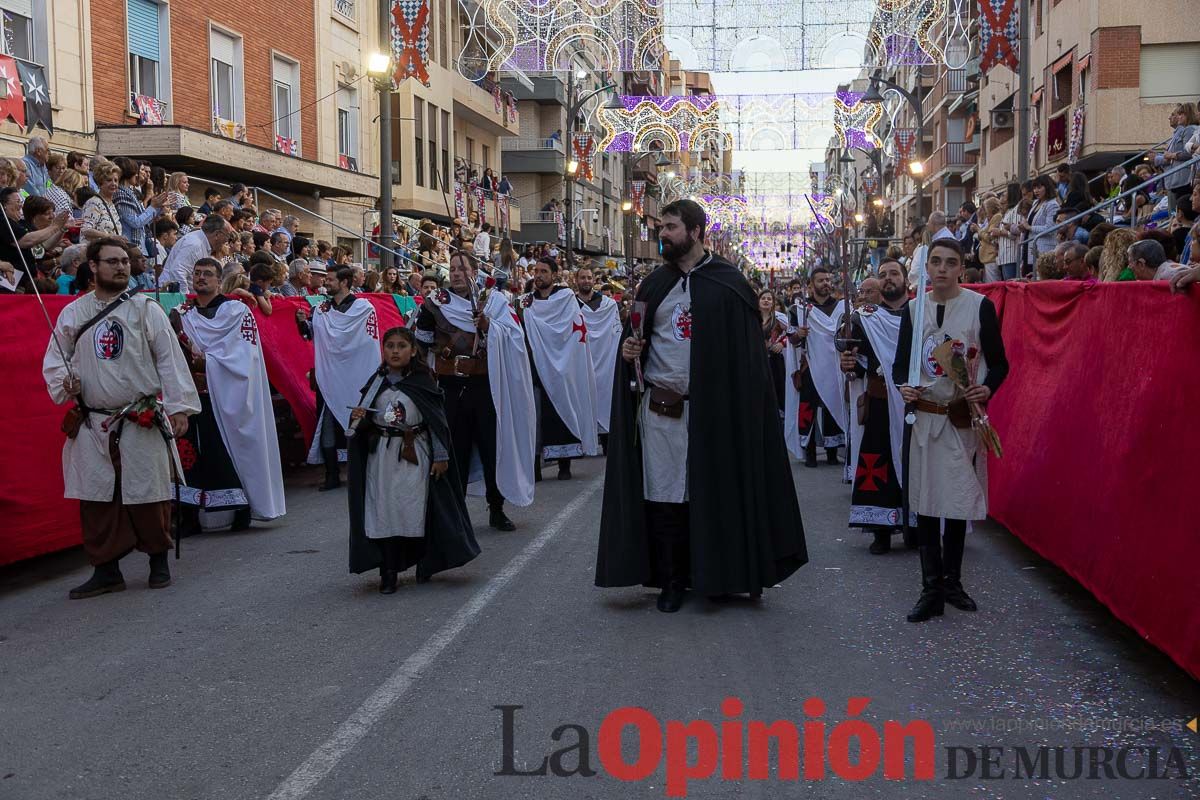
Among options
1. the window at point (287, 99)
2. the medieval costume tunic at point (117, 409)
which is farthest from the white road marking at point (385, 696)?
the window at point (287, 99)

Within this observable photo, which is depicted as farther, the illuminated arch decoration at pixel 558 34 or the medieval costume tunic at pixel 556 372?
the illuminated arch decoration at pixel 558 34

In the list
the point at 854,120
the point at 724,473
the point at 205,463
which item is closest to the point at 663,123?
the point at 854,120

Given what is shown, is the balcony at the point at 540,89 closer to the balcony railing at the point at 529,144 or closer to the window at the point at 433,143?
the balcony railing at the point at 529,144

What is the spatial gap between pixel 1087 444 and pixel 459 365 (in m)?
4.39

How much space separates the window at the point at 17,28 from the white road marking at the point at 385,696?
12.0 metres

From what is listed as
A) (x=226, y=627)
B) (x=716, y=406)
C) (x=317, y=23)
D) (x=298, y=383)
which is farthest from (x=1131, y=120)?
(x=226, y=627)

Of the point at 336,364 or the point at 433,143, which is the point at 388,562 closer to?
the point at 336,364

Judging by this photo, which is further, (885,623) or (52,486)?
(52,486)

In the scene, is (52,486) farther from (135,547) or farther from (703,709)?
(703,709)

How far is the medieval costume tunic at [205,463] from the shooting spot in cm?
953

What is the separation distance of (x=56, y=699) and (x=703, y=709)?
2725 millimetres

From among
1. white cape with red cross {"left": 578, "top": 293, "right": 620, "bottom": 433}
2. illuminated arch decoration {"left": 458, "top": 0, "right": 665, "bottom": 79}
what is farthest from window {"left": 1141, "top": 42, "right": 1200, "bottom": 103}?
white cape with red cross {"left": 578, "top": 293, "right": 620, "bottom": 433}

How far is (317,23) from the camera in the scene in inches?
1060

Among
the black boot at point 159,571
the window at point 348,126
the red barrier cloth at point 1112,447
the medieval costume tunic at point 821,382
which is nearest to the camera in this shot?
the red barrier cloth at point 1112,447
